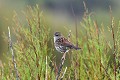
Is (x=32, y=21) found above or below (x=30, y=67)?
above

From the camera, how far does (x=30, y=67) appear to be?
446 centimetres

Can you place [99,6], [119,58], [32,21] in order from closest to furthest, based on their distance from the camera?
1. [119,58]
2. [32,21]
3. [99,6]

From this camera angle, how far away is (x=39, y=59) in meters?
4.41

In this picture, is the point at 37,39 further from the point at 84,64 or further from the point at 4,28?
the point at 4,28

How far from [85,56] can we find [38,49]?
52cm

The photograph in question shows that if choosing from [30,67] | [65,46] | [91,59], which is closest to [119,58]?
[91,59]

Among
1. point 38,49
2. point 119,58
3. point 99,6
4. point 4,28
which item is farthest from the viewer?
point 99,6

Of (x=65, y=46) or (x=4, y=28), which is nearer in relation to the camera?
(x=65, y=46)

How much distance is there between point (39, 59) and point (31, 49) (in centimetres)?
31

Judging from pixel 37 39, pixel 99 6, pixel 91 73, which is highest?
pixel 99 6

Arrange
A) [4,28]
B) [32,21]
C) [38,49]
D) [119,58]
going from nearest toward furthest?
1. [119,58]
2. [38,49]
3. [32,21]
4. [4,28]

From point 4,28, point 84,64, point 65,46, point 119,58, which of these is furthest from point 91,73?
point 4,28

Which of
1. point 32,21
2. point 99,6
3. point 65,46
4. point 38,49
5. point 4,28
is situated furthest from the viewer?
point 99,6

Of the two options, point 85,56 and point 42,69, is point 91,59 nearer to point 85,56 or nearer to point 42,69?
point 85,56
